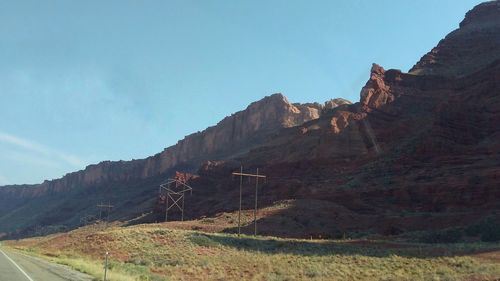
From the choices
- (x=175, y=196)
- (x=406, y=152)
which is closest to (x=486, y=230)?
(x=406, y=152)

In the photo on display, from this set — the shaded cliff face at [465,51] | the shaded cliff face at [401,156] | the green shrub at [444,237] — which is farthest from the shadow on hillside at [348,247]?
the shaded cliff face at [465,51]

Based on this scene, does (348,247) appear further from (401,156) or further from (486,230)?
(401,156)

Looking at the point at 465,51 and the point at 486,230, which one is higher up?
the point at 465,51

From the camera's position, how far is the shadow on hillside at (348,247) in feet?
109

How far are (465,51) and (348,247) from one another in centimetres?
10460

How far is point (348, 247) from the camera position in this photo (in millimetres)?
40219

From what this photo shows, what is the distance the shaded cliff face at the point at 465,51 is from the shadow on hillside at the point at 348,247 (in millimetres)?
86255

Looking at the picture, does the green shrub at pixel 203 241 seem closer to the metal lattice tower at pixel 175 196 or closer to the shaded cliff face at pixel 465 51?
the metal lattice tower at pixel 175 196

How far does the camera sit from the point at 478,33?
13838 centimetres

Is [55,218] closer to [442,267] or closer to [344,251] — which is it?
[344,251]

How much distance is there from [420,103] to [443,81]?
28.0 ft

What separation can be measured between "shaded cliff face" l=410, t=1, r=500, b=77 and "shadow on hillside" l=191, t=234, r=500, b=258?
283ft

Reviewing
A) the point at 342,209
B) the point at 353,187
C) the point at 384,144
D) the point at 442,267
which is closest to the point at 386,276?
the point at 442,267

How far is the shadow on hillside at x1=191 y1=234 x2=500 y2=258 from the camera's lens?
33.2m
